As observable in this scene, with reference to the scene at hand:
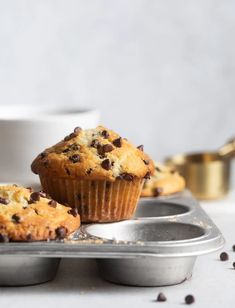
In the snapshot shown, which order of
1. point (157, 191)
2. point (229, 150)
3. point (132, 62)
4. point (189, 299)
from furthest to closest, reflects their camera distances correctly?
point (132, 62)
point (229, 150)
point (157, 191)
point (189, 299)

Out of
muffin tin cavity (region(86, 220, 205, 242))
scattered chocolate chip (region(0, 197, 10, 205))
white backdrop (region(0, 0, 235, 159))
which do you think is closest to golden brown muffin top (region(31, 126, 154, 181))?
muffin tin cavity (region(86, 220, 205, 242))

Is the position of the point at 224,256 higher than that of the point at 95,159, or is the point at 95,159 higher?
the point at 95,159

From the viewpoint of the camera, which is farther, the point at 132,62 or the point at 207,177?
the point at 132,62

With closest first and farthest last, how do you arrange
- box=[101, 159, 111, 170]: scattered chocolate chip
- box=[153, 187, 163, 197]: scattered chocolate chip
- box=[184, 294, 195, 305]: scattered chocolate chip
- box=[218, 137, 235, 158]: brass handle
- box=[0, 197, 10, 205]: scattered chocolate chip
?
box=[184, 294, 195, 305]: scattered chocolate chip
box=[0, 197, 10, 205]: scattered chocolate chip
box=[101, 159, 111, 170]: scattered chocolate chip
box=[153, 187, 163, 197]: scattered chocolate chip
box=[218, 137, 235, 158]: brass handle

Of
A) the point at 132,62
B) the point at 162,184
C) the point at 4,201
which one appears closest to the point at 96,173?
the point at 4,201

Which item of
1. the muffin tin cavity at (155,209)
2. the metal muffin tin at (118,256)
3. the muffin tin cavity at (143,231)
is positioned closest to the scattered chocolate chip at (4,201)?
the metal muffin tin at (118,256)

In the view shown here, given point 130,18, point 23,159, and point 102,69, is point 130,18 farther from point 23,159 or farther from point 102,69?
point 23,159

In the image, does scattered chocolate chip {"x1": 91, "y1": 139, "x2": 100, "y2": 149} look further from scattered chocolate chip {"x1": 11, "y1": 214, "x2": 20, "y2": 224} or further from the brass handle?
the brass handle

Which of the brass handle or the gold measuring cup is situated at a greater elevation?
the brass handle

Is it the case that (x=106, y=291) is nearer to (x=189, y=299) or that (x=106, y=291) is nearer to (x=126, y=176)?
(x=189, y=299)
